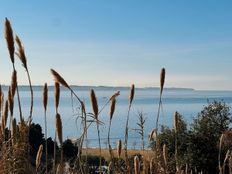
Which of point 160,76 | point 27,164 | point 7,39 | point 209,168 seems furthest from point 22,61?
point 209,168

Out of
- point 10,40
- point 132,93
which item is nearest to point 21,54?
point 10,40

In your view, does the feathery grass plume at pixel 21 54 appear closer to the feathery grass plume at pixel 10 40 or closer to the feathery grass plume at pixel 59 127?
the feathery grass plume at pixel 10 40

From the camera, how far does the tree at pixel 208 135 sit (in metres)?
29.7

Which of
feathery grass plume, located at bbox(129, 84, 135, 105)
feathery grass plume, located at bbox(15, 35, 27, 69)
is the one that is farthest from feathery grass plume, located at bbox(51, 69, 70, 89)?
feathery grass plume, located at bbox(129, 84, 135, 105)

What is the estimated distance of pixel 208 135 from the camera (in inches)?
1280

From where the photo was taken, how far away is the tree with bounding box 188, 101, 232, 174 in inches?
1168

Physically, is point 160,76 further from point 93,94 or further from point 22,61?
point 22,61

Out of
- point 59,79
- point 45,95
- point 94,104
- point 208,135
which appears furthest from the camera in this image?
point 208,135

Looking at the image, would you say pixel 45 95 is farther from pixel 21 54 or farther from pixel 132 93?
pixel 132 93

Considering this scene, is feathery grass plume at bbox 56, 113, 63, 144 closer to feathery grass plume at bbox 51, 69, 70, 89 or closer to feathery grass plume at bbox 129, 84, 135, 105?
feathery grass plume at bbox 51, 69, 70, 89

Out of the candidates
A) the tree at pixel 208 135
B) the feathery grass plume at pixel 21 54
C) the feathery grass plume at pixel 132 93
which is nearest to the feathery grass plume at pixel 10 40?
the feathery grass plume at pixel 21 54

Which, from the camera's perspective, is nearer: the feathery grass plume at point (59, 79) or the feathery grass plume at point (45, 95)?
the feathery grass plume at point (59, 79)

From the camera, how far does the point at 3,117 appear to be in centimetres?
334

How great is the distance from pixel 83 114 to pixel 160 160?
99 centimetres
